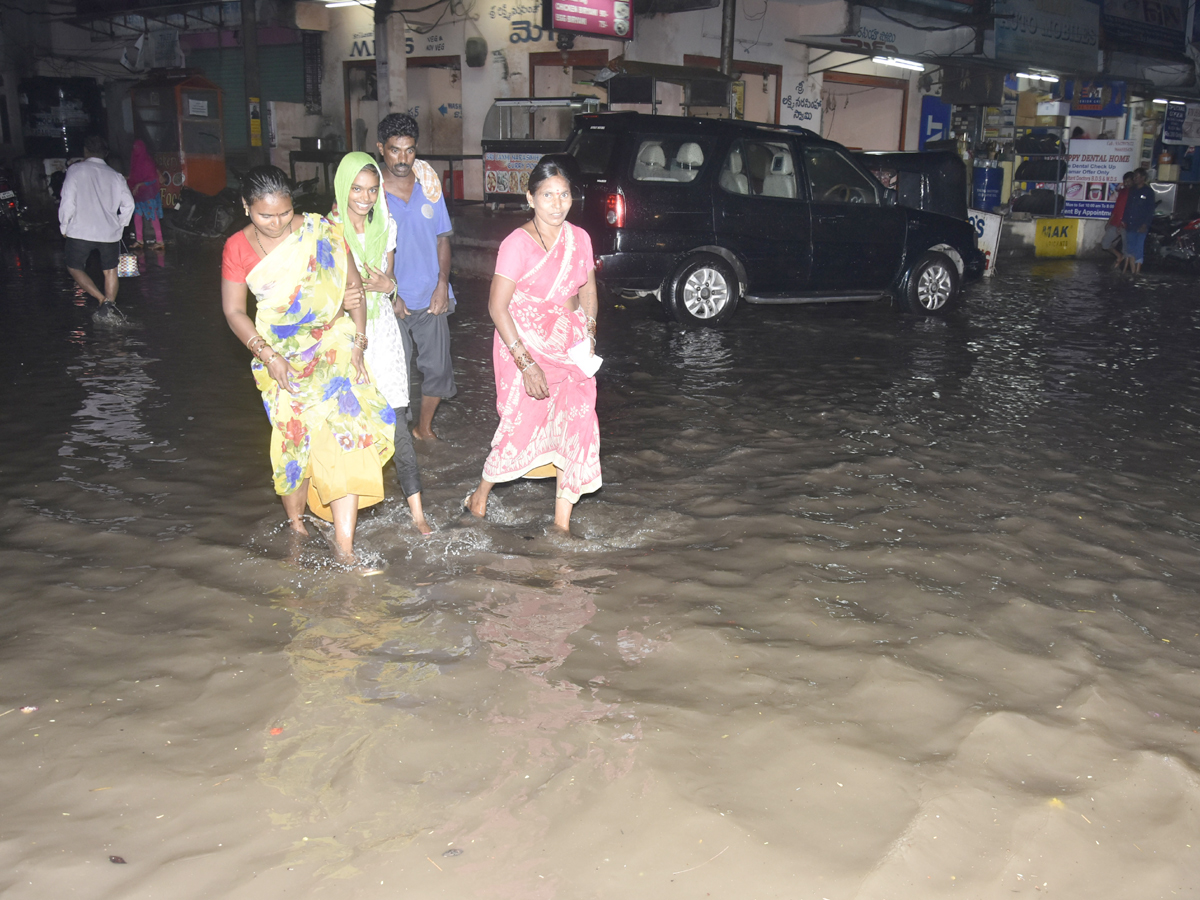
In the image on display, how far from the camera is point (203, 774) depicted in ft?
9.04

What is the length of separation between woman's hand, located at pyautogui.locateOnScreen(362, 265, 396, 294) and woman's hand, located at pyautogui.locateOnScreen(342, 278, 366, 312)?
0.77 ft

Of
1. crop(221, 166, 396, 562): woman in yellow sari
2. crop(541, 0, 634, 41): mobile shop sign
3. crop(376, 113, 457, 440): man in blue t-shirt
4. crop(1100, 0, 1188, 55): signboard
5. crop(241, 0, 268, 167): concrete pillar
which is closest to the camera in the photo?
crop(221, 166, 396, 562): woman in yellow sari

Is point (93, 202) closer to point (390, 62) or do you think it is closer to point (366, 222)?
point (390, 62)

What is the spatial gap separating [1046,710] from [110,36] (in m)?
27.9

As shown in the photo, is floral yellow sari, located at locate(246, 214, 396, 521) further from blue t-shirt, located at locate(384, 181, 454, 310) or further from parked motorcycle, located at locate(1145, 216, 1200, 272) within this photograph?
parked motorcycle, located at locate(1145, 216, 1200, 272)

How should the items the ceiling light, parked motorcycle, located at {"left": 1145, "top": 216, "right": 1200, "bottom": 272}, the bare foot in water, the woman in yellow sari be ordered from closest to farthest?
the woman in yellow sari < the bare foot in water < parked motorcycle, located at {"left": 1145, "top": 216, "right": 1200, "bottom": 272} < the ceiling light

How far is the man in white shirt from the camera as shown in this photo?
9414 millimetres

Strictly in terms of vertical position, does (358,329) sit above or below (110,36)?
below

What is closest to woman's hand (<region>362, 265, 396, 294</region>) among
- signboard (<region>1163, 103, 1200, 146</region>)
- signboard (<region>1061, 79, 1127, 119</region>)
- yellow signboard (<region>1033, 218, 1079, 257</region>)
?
yellow signboard (<region>1033, 218, 1079, 257</region>)

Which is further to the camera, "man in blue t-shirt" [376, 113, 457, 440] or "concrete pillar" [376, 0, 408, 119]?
"concrete pillar" [376, 0, 408, 119]

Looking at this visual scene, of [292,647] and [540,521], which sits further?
[540,521]

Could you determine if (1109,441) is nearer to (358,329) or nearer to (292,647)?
(358,329)

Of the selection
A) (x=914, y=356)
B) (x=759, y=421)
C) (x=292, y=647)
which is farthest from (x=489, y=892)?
(x=914, y=356)

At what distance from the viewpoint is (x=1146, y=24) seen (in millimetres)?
22672
